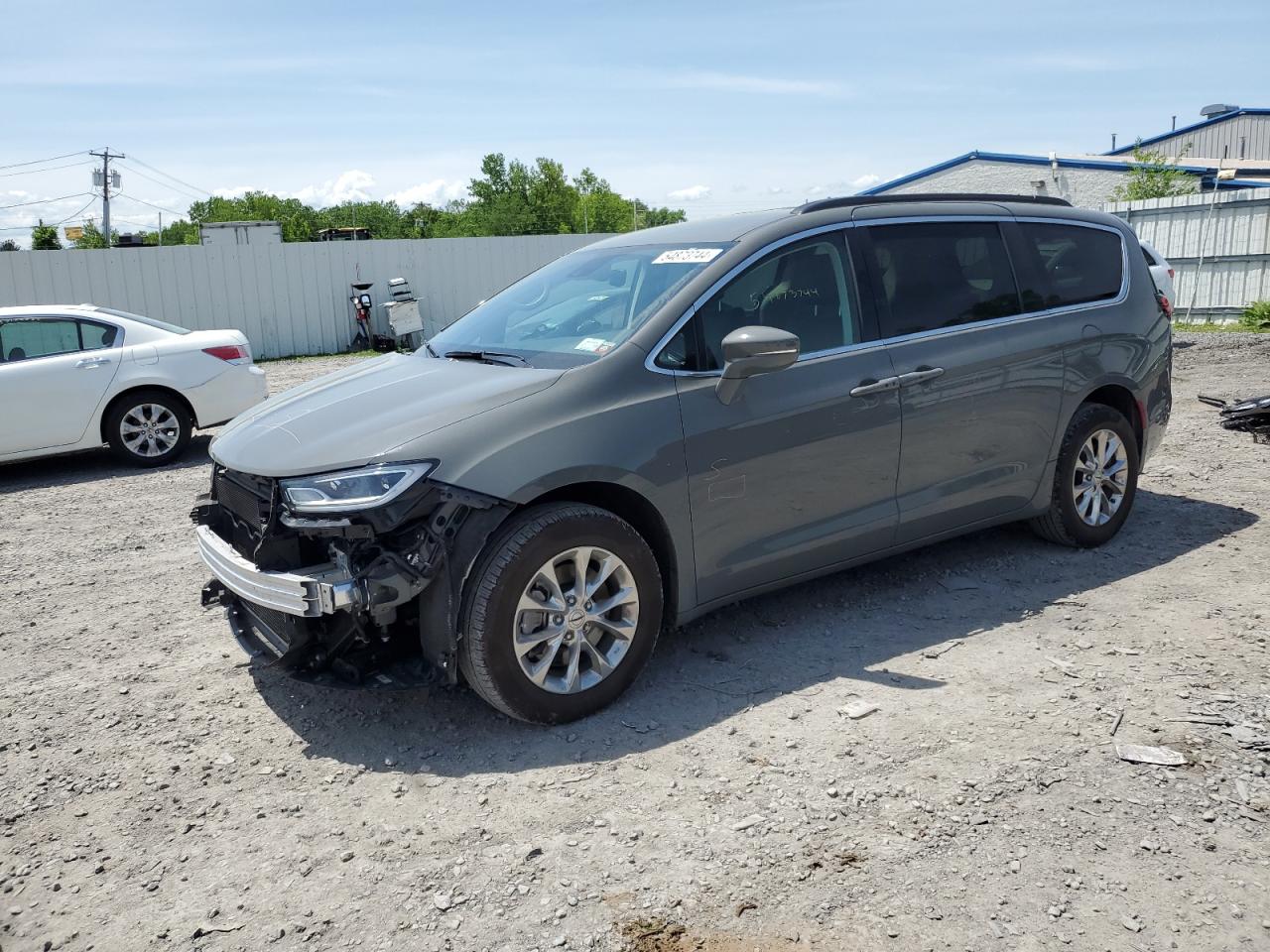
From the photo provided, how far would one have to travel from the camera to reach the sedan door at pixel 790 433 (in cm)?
419

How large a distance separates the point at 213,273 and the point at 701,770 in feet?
62.4

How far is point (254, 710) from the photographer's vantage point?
425 cm

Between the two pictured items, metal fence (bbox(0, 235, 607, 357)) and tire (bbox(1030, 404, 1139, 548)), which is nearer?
tire (bbox(1030, 404, 1139, 548))

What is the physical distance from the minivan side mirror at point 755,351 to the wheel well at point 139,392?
7.00 m

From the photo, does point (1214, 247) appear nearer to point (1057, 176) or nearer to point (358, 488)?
point (1057, 176)

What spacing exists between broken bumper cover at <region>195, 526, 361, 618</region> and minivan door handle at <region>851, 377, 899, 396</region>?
2293 mm

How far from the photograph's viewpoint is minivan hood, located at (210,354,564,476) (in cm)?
376

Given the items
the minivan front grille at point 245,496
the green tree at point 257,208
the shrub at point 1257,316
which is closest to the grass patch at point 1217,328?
the shrub at point 1257,316

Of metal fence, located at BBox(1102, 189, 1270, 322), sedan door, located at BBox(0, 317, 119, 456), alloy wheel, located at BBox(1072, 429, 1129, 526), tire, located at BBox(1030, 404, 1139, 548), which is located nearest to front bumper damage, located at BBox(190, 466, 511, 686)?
tire, located at BBox(1030, 404, 1139, 548)

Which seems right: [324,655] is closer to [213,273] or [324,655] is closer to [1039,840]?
[1039,840]

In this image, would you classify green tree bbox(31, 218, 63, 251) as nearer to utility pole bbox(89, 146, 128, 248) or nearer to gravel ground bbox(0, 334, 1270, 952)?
utility pole bbox(89, 146, 128, 248)

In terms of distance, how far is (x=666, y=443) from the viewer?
4039mm

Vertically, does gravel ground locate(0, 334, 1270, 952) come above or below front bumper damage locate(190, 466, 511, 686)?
below

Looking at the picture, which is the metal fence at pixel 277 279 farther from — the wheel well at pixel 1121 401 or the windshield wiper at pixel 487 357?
the wheel well at pixel 1121 401
